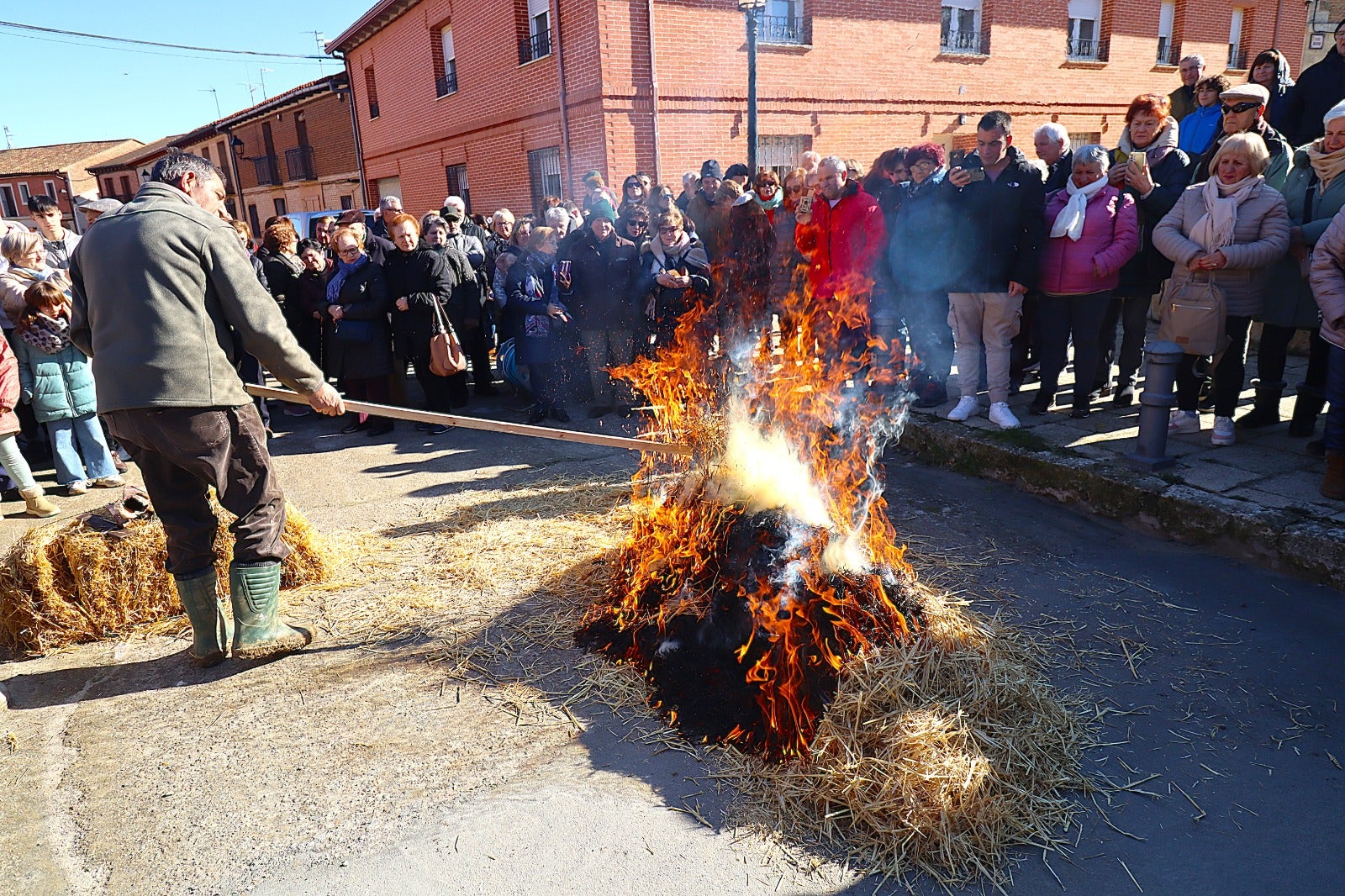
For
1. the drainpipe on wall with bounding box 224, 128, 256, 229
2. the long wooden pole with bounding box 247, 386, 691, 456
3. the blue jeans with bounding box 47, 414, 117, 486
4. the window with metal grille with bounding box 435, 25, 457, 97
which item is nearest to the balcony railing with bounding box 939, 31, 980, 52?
the window with metal grille with bounding box 435, 25, 457, 97

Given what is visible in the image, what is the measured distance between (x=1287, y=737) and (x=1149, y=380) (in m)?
2.83

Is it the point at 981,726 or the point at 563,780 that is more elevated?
the point at 981,726

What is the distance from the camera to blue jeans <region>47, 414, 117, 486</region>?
6.74 metres

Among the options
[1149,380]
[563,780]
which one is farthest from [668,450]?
[1149,380]

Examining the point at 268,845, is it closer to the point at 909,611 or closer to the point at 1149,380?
the point at 909,611

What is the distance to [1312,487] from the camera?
16.5ft

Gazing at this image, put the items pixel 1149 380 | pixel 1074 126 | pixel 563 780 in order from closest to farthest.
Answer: pixel 563 780 < pixel 1149 380 < pixel 1074 126

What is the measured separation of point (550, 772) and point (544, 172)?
16543 mm

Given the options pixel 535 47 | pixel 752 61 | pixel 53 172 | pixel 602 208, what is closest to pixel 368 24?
pixel 535 47

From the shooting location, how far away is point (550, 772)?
3.24m

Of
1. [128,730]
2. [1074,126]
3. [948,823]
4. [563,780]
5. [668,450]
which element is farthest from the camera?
[1074,126]

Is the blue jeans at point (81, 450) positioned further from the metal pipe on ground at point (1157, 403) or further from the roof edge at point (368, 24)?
the roof edge at point (368, 24)

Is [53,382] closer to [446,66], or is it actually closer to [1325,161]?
[1325,161]

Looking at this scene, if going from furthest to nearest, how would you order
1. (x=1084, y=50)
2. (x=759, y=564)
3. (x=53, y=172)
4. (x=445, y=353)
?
(x=53, y=172) < (x=1084, y=50) < (x=445, y=353) < (x=759, y=564)
